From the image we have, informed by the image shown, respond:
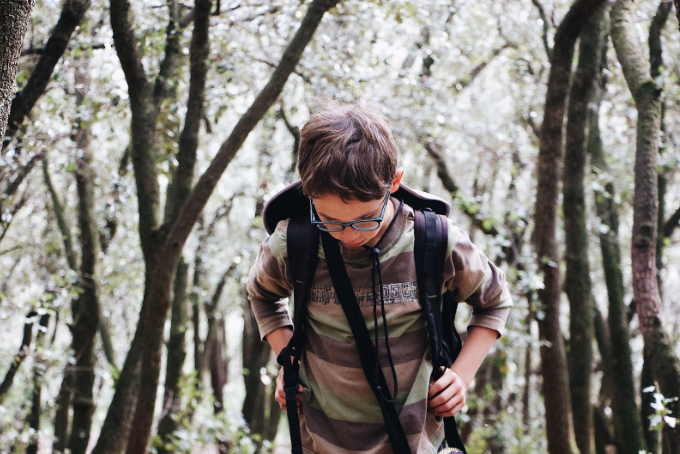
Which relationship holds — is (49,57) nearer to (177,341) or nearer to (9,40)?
(9,40)

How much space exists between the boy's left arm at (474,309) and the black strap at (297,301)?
39 centimetres

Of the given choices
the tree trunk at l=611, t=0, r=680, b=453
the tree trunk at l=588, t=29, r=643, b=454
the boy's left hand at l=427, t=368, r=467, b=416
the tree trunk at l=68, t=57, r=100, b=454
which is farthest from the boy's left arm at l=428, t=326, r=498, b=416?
the tree trunk at l=68, t=57, r=100, b=454

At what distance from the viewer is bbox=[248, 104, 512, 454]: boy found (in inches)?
63.9

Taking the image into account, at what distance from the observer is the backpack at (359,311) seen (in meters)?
1.67

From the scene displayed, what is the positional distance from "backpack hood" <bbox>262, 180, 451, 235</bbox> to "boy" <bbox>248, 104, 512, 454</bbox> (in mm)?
83

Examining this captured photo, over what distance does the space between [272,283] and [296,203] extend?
0.87 feet

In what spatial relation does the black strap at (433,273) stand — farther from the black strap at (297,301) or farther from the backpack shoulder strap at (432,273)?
the black strap at (297,301)

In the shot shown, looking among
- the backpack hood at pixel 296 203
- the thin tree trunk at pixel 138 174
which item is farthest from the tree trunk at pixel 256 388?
the backpack hood at pixel 296 203

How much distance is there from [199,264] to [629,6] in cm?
624

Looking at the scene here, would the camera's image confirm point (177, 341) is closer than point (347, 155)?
No

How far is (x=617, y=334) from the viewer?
574 cm

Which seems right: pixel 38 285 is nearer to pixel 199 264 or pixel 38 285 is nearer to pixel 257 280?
pixel 199 264

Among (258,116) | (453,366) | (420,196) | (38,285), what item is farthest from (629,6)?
(38,285)

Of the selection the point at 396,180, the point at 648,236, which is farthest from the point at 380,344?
the point at 648,236
